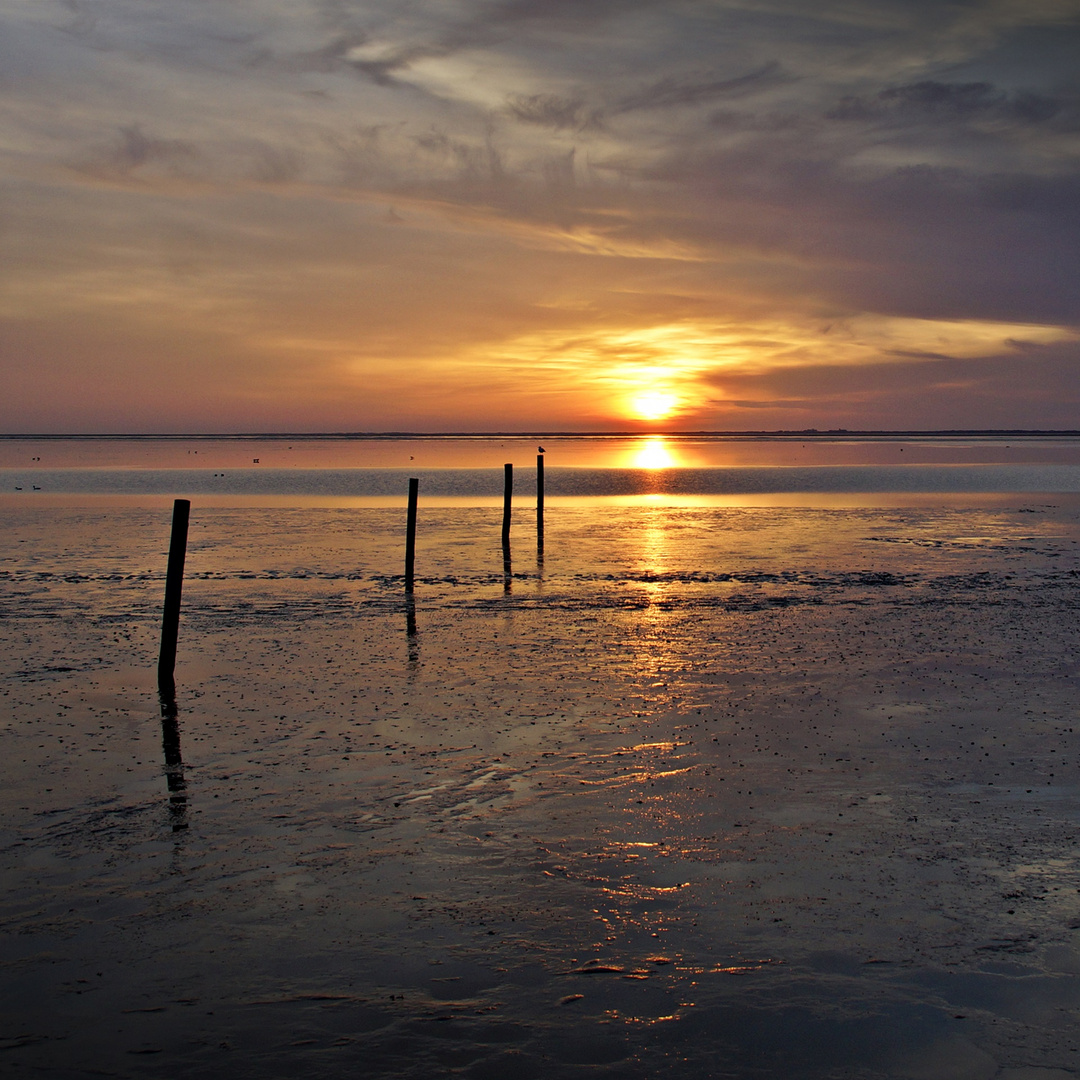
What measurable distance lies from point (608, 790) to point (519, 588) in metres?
14.2

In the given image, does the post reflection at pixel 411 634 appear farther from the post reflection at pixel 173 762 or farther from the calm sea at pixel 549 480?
the calm sea at pixel 549 480

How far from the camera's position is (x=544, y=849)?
26.7 feet

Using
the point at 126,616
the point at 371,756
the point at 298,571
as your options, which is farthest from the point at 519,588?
the point at 371,756

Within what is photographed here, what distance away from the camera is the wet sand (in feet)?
18.6

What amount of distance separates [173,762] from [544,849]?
4540 mm

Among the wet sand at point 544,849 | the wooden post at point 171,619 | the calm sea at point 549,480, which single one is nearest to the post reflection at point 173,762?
the wet sand at point 544,849

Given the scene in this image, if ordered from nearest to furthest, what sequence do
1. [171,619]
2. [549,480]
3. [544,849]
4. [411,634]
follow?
[544,849], [171,619], [411,634], [549,480]

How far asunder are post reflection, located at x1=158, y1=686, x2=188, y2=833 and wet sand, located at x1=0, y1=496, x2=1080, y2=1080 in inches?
2.2

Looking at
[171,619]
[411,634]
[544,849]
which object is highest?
[171,619]

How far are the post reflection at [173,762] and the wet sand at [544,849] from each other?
0.19 ft

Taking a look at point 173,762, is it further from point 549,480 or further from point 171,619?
point 549,480

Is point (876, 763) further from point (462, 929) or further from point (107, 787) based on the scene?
point (107, 787)

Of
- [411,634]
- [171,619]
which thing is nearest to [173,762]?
[171,619]

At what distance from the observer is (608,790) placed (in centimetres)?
954
